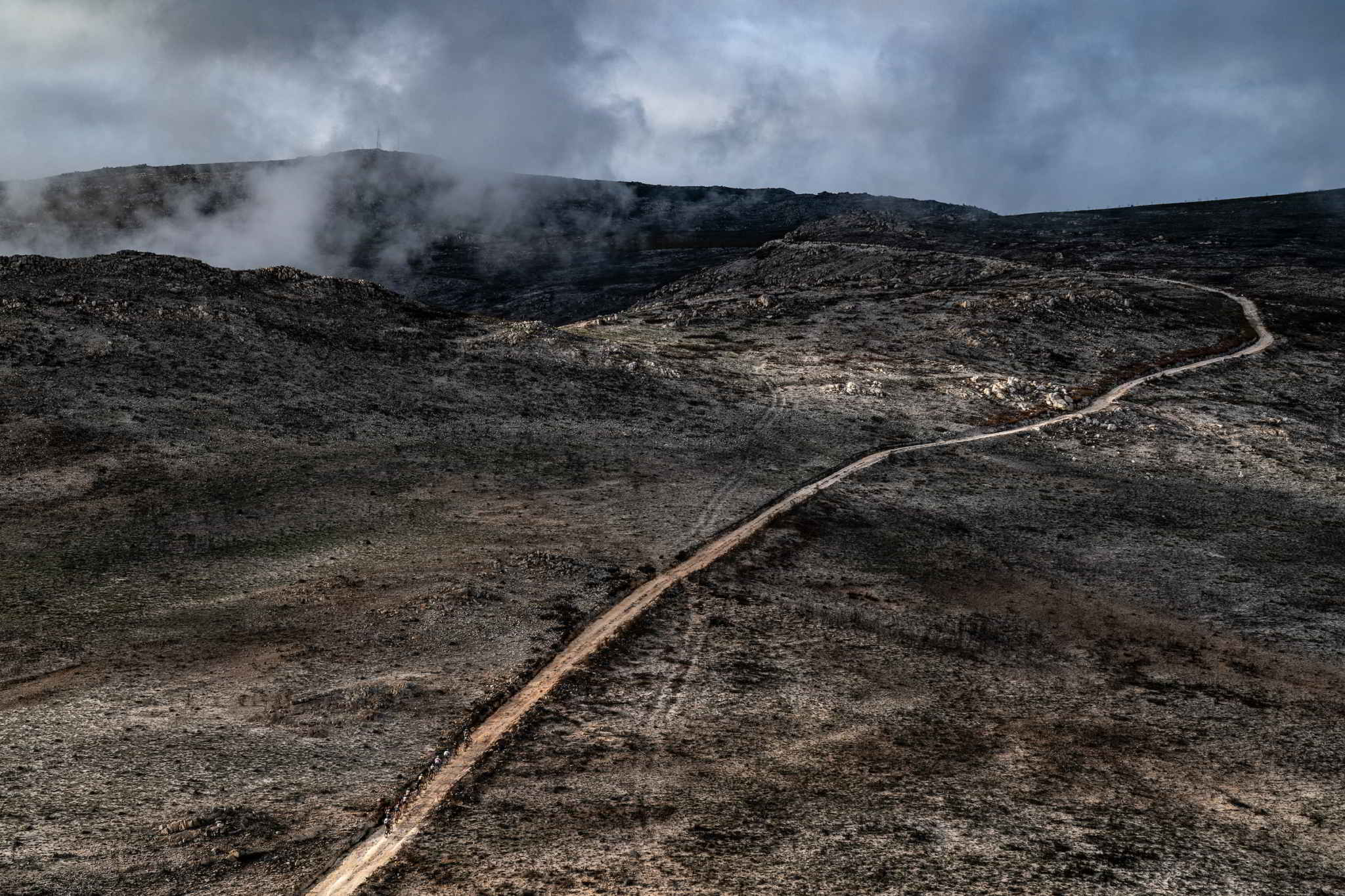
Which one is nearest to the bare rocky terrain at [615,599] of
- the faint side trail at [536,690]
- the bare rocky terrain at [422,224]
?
the faint side trail at [536,690]

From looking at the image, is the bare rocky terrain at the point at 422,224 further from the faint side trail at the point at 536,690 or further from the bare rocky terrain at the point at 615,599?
the faint side trail at the point at 536,690

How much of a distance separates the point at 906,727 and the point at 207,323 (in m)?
29.5

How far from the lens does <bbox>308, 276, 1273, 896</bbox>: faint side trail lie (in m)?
11.5

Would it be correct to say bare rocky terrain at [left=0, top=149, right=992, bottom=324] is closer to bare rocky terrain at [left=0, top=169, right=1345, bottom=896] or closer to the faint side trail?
bare rocky terrain at [left=0, top=169, right=1345, bottom=896]

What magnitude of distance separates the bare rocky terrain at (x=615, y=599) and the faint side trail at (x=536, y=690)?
0.33 m

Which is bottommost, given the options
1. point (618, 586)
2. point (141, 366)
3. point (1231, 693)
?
point (1231, 693)

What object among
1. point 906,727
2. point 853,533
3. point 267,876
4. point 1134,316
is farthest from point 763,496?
point 1134,316

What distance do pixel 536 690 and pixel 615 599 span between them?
175 inches

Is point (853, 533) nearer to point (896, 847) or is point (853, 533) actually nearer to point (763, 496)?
point (763, 496)

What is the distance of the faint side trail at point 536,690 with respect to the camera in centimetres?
1155

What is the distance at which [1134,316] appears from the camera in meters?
60.7

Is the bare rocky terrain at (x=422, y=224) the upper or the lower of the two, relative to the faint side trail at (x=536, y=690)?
upper

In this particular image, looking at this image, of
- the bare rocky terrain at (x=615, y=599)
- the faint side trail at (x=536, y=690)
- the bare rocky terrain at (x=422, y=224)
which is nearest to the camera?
the faint side trail at (x=536, y=690)

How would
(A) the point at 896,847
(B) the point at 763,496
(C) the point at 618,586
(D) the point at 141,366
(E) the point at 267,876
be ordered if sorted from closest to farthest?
(E) the point at 267,876, (A) the point at 896,847, (C) the point at 618,586, (B) the point at 763,496, (D) the point at 141,366
